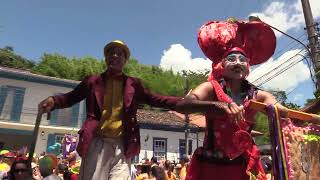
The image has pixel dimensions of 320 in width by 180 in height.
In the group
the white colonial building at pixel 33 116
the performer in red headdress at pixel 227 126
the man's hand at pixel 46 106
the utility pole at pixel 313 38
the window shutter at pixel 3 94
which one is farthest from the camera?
the window shutter at pixel 3 94

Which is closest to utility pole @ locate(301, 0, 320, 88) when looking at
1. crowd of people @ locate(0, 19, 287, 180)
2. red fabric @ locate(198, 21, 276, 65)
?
red fabric @ locate(198, 21, 276, 65)

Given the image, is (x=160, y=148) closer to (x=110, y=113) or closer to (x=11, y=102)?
(x=11, y=102)

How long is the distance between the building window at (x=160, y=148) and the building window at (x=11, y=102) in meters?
9.80

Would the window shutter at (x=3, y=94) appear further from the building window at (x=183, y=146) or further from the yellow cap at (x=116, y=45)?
the yellow cap at (x=116, y=45)

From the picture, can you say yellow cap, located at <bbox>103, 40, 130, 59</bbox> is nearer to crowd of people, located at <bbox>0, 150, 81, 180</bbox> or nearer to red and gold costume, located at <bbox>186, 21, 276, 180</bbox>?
red and gold costume, located at <bbox>186, 21, 276, 180</bbox>

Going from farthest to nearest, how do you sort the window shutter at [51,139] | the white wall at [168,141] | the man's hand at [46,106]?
the white wall at [168,141] < the window shutter at [51,139] < the man's hand at [46,106]

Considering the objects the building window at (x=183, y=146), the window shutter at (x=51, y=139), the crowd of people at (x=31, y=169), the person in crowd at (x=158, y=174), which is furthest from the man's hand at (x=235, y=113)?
the building window at (x=183, y=146)

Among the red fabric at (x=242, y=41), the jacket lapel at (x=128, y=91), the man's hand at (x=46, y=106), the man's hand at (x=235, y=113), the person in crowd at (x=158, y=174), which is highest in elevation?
Result: the red fabric at (x=242, y=41)

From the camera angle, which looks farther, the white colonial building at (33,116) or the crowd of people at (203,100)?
the white colonial building at (33,116)

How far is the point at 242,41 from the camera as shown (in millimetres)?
3855

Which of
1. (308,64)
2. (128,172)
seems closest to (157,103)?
(128,172)

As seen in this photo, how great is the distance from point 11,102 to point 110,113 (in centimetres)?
2722

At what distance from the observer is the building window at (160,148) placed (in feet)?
103

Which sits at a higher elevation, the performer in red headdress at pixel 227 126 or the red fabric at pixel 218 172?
the performer in red headdress at pixel 227 126
